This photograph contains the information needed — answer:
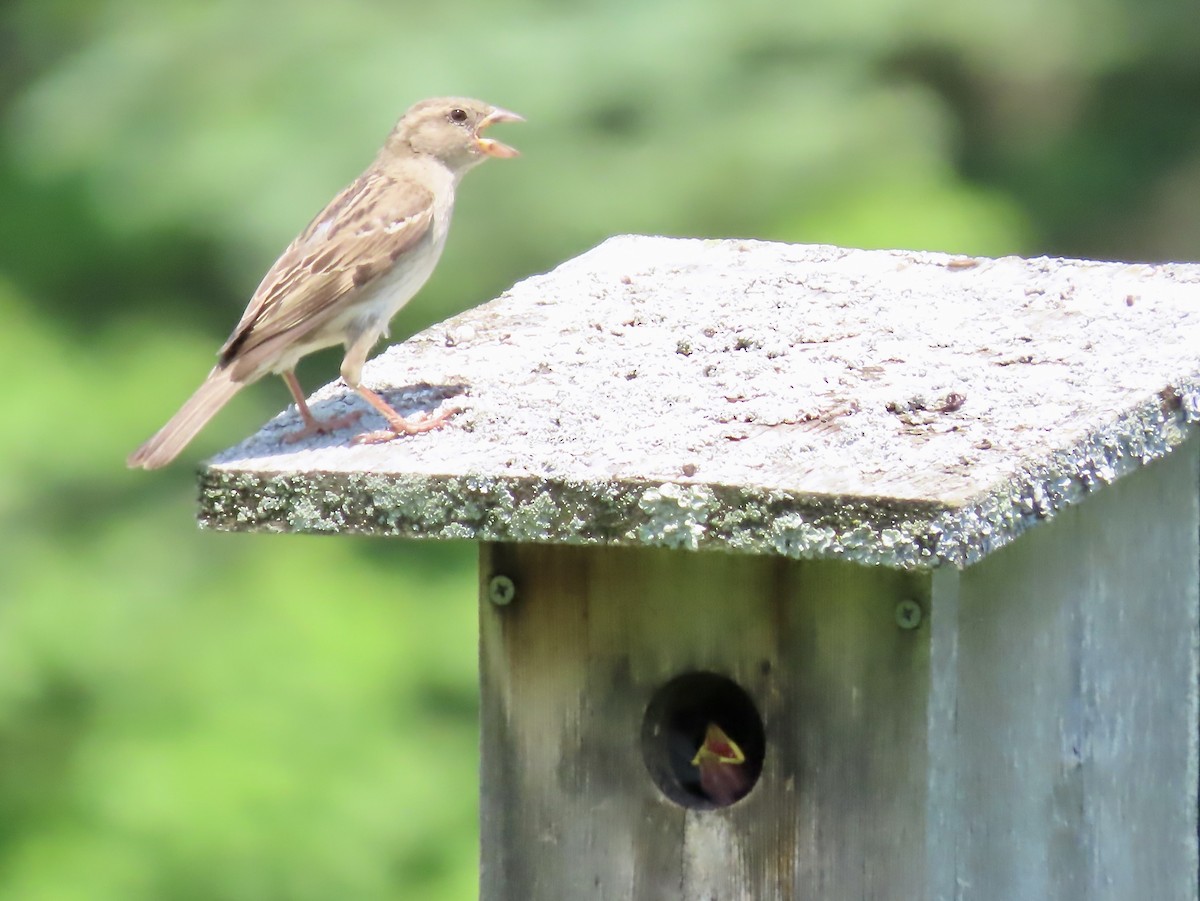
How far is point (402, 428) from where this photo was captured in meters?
2.49

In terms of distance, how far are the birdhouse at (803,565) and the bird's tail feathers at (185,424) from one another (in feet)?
0.74

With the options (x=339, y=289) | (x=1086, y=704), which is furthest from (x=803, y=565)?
(x=339, y=289)

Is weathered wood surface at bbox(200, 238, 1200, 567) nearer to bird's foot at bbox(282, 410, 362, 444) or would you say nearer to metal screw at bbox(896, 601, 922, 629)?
bird's foot at bbox(282, 410, 362, 444)

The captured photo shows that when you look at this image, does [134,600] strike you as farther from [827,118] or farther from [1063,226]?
[1063,226]

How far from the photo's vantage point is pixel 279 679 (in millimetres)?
5871

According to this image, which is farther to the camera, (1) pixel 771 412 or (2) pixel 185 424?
(2) pixel 185 424

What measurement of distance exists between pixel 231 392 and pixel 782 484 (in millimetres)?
1136

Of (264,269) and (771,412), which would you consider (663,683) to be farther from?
(264,269)

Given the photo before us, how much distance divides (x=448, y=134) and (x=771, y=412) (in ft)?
5.28

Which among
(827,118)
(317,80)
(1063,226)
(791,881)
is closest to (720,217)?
(827,118)

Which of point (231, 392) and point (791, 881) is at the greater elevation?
point (231, 392)

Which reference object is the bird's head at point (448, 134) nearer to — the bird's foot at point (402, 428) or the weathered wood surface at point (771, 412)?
the weathered wood surface at point (771, 412)

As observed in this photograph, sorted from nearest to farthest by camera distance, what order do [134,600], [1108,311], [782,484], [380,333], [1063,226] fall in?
[782,484] → [1108,311] → [380,333] → [134,600] → [1063,226]

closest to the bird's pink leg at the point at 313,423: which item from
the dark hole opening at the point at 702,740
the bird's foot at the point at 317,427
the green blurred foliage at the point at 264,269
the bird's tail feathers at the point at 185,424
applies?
the bird's foot at the point at 317,427
